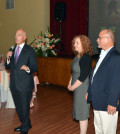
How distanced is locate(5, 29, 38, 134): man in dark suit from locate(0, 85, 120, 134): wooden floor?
0.43m

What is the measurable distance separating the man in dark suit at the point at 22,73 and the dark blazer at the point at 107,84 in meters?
1.10


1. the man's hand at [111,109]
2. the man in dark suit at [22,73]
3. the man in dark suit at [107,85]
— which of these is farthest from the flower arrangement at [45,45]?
the man's hand at [111,109]

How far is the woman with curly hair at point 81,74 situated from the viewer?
8.32 feet

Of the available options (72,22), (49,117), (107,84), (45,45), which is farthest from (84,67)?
(72,22)

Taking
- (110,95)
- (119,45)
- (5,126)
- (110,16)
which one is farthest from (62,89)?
(110,95)

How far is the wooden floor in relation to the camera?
348 cm

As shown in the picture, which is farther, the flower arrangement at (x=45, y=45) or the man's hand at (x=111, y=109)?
the flower arrangement at (x=45, y=45)

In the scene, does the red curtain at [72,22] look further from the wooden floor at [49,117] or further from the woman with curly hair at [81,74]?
the woman with curly hair at [81,74]

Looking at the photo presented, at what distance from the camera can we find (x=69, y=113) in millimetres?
4316

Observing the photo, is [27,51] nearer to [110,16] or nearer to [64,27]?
[110,16]

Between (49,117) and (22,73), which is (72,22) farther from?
(22,73)

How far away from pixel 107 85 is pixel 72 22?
5.23 metres

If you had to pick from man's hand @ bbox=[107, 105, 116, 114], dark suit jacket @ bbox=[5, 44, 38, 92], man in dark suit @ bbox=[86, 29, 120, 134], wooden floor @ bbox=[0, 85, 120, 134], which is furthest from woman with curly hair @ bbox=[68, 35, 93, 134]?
wooden floor @ bbox=[0, 85, 120, 134]

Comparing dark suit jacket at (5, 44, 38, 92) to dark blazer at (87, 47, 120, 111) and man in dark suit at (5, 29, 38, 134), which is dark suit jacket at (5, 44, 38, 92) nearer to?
man in dark suit at (5, 29, 38, 134)
